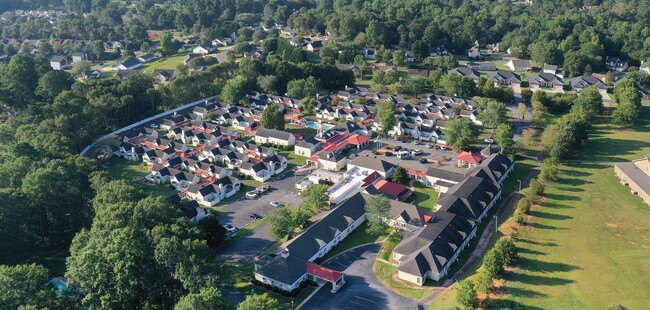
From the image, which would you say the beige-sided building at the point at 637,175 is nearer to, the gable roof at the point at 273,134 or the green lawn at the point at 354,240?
the green lawn at the point at 354,240

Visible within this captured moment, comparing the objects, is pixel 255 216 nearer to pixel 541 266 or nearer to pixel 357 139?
pixel 357 139

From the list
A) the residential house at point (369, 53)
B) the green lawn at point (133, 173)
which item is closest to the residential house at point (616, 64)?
the residential house at point (369, 53)

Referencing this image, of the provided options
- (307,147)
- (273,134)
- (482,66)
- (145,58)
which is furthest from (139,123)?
(482,66)

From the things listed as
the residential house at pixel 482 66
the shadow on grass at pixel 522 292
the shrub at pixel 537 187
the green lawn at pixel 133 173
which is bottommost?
the green lawn at pixel 133 173

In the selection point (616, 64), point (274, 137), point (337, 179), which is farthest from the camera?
point (616, 64)

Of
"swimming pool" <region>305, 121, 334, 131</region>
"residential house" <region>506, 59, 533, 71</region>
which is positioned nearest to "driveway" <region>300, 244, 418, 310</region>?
"swimming pool" <region>305, 121, 334, 131</region>

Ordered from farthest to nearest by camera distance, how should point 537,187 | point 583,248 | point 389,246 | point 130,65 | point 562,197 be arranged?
point 130,65 < point 562,197 < point 537,187 < point 389,246 < point 583,248

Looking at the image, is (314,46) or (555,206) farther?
(314,46)

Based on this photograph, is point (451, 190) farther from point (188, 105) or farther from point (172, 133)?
point (188, 105)
